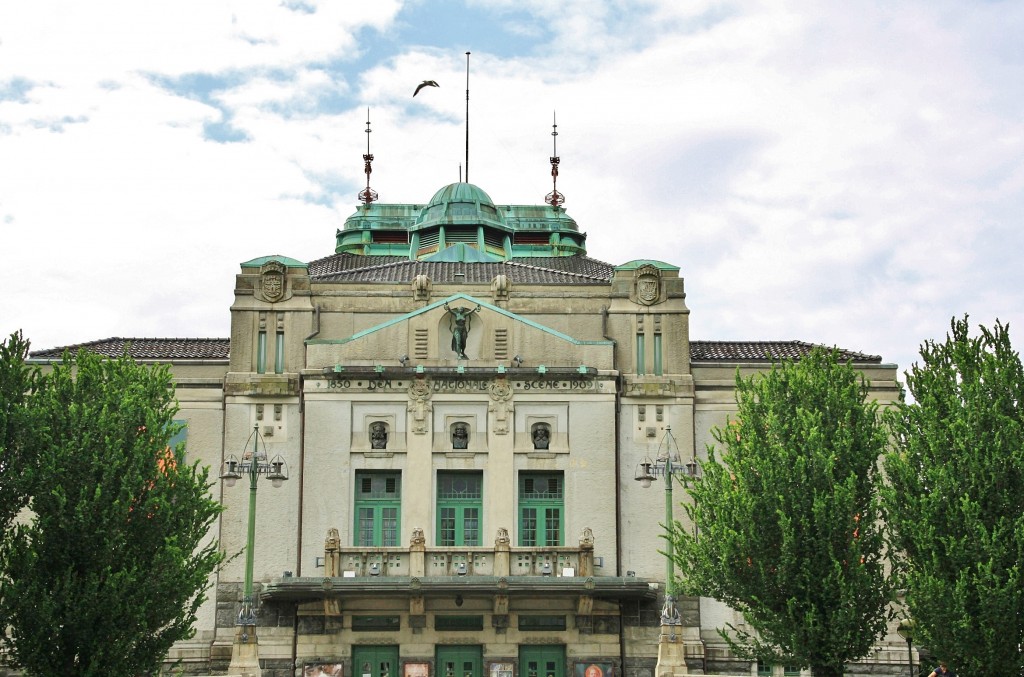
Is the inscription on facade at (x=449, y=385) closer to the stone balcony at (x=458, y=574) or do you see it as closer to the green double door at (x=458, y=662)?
the stone balcony at (x=458, y=574)

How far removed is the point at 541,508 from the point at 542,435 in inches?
92.5

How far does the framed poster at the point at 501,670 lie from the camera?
45688 millimetres

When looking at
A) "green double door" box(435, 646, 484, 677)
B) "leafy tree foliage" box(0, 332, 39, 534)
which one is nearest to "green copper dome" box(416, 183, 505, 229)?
"green double door" box(435, 646, 484, 677)

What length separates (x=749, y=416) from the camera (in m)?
39.9

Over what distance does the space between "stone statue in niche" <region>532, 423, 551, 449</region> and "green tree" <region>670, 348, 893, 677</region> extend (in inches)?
354

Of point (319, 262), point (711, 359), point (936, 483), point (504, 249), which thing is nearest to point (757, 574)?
point (936, 483)

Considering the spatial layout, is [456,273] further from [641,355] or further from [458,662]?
[458,662]

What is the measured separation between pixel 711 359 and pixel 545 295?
238 inches

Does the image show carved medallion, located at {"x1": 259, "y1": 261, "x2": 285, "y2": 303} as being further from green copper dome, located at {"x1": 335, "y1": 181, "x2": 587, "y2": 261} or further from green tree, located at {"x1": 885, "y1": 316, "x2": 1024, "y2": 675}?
green tree, located at {"x1": 885, "y1": 316, "x2": 1024, "y2": 675}

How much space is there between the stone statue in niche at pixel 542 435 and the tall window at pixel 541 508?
2.97ft

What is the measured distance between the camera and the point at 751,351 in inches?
2052

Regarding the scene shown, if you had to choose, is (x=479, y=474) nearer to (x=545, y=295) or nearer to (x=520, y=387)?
(x=520, y=387)

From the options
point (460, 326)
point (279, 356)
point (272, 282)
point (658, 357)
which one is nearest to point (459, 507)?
point (460, 326)

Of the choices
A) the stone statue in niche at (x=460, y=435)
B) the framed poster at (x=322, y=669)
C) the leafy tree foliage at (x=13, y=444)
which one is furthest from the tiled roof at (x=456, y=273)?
the leafy tree foliage at (x=13, y=444)
